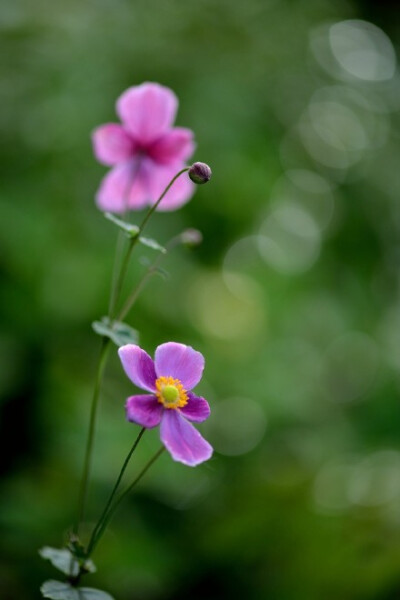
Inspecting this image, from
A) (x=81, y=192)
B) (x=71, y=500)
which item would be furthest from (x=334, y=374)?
(x=71, y=500)

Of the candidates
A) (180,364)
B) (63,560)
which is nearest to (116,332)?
(180,364)

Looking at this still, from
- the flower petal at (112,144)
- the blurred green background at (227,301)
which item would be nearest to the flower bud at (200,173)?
the flower petal at (112,144)

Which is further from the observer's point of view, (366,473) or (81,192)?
(81,192)

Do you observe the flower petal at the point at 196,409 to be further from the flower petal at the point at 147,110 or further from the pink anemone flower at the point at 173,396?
the flower petal at the point at 147,110

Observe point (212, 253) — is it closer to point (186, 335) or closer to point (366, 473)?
point (186, 335)

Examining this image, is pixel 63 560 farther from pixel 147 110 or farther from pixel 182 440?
pixel 147 110

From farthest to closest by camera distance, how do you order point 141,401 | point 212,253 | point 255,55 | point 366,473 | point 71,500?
1. point 255,55
2. point 212,253
3. point 366,473
4. point 71,500
5. point 141,401
